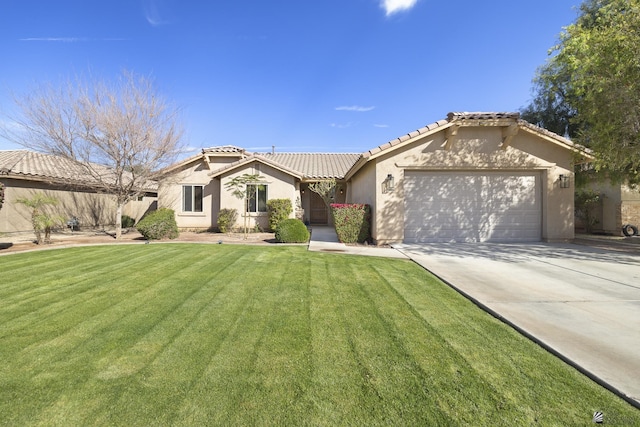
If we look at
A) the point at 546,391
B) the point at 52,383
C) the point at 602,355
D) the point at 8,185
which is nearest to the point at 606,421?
the point at 546,391

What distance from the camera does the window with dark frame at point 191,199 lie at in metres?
16.8

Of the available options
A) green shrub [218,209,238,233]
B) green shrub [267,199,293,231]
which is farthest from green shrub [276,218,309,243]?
green shrub [218,209,238,233]

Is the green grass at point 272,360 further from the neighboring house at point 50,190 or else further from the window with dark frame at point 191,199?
the neighboring house at point 50,190

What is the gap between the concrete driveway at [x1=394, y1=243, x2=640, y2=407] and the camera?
2.88m

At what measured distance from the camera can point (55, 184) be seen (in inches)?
600

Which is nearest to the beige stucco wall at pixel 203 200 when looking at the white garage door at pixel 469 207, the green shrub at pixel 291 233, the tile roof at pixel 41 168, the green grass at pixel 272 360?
the tile roof at pixel 41 168

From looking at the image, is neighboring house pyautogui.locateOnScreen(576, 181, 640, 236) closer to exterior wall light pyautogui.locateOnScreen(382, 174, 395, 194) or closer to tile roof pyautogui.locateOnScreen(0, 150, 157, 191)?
exterior wall light pyautogui.locateOnScreen(382, 174, 395, 194)

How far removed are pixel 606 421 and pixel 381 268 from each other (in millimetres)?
4800

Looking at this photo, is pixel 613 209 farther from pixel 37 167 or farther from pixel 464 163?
pixel 37 167

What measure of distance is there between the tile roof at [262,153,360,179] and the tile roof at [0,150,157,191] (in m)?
10.7

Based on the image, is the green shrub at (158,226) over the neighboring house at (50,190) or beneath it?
beneath

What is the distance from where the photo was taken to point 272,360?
9.43ft

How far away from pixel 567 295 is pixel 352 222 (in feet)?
22.8

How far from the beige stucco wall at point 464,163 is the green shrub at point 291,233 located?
2.84 m
